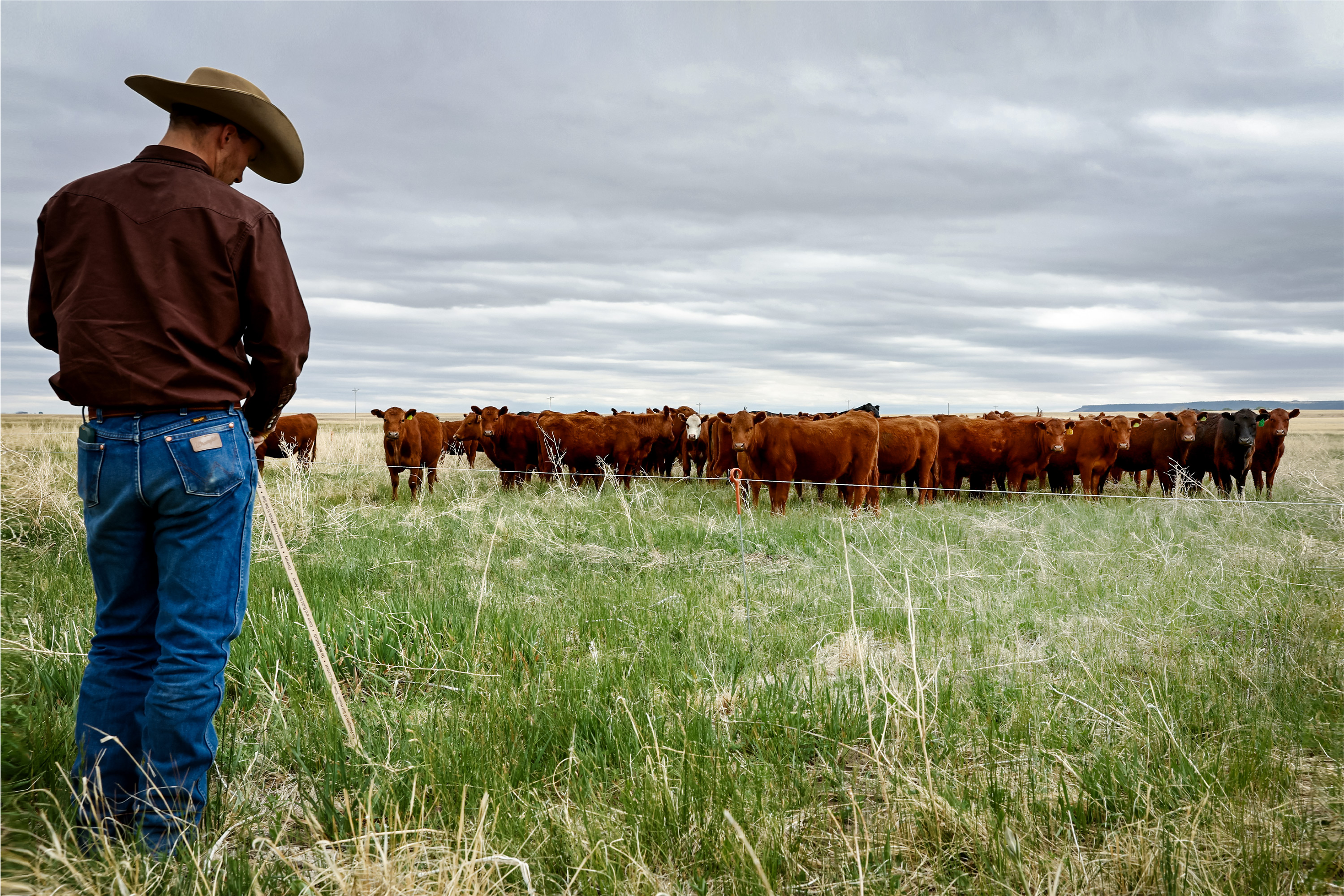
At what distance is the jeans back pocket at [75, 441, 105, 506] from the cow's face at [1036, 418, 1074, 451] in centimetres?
1884

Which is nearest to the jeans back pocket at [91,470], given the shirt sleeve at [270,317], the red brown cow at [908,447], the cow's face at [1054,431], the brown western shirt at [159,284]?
the brown western shirt at [159,284]

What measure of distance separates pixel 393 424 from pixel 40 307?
1316cm

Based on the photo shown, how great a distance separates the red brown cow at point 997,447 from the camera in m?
19.1

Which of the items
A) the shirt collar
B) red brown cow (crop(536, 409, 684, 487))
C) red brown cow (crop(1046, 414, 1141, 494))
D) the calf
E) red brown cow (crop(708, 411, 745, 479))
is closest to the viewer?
the shirt collar

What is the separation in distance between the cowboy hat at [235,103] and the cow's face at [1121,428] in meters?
19.5

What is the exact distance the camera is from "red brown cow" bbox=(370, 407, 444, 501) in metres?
15.5

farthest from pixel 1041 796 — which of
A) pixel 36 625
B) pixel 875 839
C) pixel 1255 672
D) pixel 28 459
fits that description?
pixel 28 459

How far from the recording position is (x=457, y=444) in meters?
24.0

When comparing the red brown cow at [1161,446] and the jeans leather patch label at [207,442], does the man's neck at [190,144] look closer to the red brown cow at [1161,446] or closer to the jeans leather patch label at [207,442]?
the jeans leather patch label at [207,442]

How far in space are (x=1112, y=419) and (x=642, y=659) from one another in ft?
63.9

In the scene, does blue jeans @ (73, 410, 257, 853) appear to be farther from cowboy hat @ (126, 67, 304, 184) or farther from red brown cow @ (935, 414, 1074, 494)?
red brown cow @ (935, 414, 1074, 494)

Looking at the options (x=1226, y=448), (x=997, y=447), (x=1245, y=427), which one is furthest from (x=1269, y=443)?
(x=997, y=447)

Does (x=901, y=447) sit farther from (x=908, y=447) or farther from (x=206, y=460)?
(x=206, y=460)

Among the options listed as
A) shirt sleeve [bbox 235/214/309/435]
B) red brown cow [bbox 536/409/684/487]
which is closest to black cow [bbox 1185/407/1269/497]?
red brown cow [bbox 536/409/684/487]
